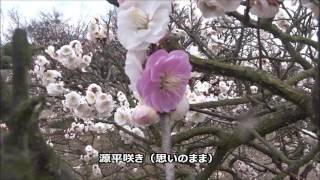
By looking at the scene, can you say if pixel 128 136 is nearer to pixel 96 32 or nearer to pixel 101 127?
pixel 101 127

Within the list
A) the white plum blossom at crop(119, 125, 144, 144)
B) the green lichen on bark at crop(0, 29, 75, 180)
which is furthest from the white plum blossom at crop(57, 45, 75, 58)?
the green lichen on bark at crop(0, 29, 75, 180)

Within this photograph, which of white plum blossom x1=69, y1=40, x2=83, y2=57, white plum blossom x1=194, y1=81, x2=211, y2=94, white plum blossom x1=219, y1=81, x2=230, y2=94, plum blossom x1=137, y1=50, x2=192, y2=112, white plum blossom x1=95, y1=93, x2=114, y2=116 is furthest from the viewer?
white plum blossom x1=219, y1=81, x2=230, y2=94

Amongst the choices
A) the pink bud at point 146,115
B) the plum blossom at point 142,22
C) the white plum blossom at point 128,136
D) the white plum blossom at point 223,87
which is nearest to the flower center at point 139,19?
the plum blossom at point 142,22

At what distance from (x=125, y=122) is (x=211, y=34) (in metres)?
1.50

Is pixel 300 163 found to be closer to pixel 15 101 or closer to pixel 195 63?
pixel 195 63

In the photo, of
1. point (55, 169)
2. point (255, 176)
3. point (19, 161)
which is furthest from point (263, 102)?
point (255, 176)

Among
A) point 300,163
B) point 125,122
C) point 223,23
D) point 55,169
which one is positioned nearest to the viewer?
point 55,169

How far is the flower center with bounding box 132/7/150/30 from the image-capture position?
846mm

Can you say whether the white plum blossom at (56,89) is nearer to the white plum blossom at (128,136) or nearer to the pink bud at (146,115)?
the white plum blossom at (128,136)

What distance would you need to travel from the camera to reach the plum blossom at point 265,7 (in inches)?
39.1

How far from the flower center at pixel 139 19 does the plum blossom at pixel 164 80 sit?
6cm

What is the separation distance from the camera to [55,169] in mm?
589

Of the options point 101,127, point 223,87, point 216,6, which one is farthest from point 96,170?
point 216,6

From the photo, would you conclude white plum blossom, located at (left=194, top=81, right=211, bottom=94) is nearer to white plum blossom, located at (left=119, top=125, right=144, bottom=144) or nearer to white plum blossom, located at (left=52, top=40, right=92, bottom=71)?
white plum blossom, located at (left=119, top=125, right=144, bottom=144)
